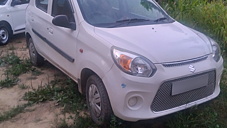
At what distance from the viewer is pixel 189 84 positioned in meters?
3.57

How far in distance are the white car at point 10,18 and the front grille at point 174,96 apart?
6.16m

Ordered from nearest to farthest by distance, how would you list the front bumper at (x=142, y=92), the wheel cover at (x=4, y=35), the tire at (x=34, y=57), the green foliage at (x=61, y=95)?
the front bumper at (x=142, y=92) < the green foliage at (x=61, y=95) < the tire at (x=34, y=57) < the wheel cover at (x=4, y=35)

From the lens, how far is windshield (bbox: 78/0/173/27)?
4258 mm

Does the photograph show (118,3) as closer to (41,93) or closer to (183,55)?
(183,55)

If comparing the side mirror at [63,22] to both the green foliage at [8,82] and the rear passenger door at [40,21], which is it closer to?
the rear passenger door at [40,21]

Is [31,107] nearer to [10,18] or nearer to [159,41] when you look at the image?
[159,41]

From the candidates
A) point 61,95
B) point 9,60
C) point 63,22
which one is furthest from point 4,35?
point 63,22

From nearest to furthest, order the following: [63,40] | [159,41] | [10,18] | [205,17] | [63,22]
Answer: [159,41], [63,22], [63,40], [205,17], [10,18]

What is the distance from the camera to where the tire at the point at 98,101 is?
3.65m

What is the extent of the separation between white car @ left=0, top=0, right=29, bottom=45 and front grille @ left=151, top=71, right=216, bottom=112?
242 inches

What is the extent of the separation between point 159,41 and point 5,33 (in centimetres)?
597

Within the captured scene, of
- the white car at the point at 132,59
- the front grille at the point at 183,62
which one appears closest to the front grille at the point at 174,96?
the white car at the point at 132,59

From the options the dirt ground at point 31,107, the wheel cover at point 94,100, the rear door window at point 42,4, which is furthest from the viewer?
the rear door window at point 42,4

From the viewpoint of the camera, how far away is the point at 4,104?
476 centimetres
